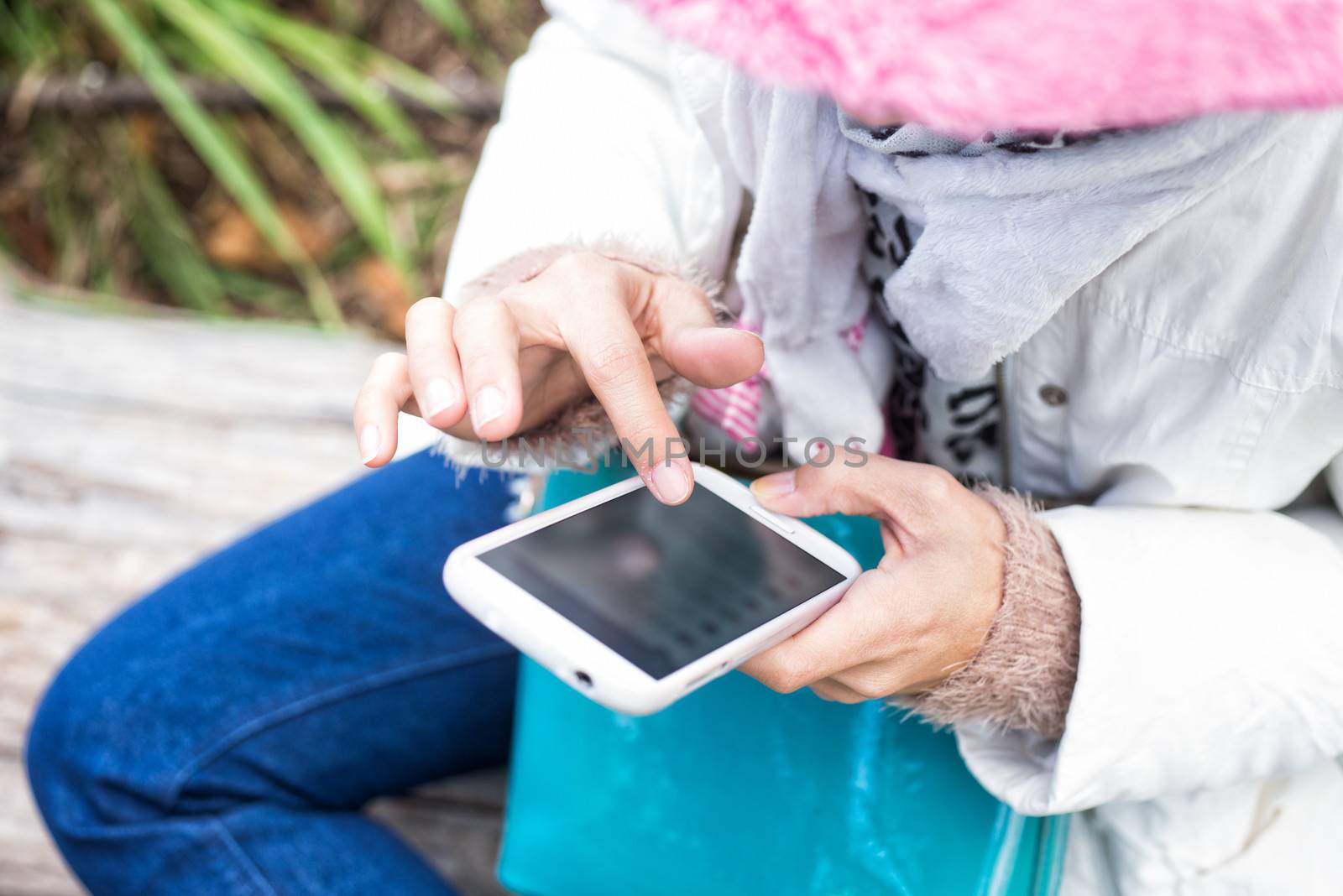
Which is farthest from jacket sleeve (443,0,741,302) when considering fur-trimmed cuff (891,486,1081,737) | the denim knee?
the denim knee

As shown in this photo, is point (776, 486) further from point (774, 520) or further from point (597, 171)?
point (597, 171)

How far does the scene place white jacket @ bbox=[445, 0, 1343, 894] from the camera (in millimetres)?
464

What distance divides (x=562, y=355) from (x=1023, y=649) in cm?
29

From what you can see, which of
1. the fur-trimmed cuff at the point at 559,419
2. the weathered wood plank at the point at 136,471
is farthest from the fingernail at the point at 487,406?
the weathered wood plank at the point at 136,471

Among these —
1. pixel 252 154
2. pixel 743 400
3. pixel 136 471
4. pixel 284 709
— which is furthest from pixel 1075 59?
pixel 252 154

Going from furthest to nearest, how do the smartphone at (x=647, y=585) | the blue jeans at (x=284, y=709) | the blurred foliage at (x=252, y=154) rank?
the blurred foliage at (x=252, y=154)
the blue jeans at (x=284, y=709)
the smartphone at (x=647, y=585)

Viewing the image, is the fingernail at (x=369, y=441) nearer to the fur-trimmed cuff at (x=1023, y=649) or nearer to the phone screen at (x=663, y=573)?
the phone screen at (x=663, y=573)

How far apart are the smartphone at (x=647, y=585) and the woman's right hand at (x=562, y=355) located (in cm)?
6

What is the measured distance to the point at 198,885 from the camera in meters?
0.66

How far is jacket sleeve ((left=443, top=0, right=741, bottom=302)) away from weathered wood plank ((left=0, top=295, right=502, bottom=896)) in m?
0.52

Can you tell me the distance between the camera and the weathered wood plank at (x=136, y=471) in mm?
918

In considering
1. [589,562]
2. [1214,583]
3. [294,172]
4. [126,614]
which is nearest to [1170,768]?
[1214,583]

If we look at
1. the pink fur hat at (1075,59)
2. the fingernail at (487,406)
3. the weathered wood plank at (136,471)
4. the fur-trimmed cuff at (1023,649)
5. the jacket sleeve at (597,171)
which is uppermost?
the pink fur hat at (1075,59)

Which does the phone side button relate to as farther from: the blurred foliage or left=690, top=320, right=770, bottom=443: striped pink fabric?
the blurred foliage
